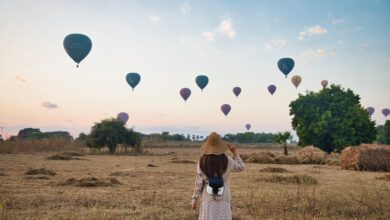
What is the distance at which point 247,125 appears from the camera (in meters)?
120

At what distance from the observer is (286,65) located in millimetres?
54594

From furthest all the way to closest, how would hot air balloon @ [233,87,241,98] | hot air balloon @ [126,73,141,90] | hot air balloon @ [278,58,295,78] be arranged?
hot air balloon @ [233,87,241,98], hot air balloon @ [126,73,141,90], hot air balloon @ [278,58,295,78]

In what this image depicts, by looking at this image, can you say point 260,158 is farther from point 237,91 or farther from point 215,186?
point 237,91

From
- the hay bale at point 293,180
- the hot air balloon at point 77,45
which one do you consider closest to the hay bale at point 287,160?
the hay bale at point 293,180

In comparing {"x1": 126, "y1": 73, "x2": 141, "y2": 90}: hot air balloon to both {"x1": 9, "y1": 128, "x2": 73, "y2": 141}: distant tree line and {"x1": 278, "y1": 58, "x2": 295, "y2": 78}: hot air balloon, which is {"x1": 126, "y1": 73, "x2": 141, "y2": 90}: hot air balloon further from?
{"x1": 278, "y1": 58, "x2": 295, "y2": 78}: hot air balloon

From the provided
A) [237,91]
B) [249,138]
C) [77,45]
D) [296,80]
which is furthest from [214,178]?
[249,138]

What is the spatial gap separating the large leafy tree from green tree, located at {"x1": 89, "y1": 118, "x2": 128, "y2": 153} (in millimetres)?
20043

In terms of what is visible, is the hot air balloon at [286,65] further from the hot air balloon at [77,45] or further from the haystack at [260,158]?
the hot air balloon at [77,45]

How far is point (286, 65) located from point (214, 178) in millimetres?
49904

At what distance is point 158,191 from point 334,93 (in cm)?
3662

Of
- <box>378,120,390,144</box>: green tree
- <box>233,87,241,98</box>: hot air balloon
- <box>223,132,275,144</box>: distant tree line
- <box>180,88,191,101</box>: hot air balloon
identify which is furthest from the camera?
<box>223,132,275,144</box>: distant tree line

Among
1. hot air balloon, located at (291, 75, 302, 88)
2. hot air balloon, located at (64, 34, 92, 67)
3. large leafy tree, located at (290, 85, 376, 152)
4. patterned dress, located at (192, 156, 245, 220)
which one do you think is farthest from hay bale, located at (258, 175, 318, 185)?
hot air balloon, located at (291, 75, 302, 88)

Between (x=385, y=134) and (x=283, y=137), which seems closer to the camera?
(x=283, y=137)

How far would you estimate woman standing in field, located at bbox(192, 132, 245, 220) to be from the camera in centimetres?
656
